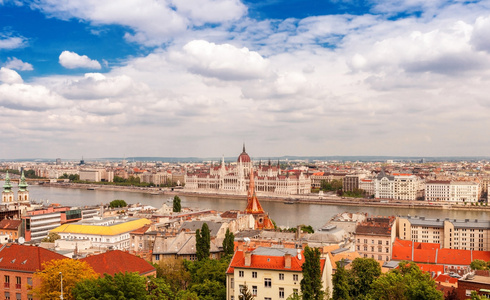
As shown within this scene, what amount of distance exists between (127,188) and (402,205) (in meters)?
43.7

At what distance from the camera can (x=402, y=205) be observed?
53.9 metres

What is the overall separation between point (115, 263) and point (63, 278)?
1.88 metres

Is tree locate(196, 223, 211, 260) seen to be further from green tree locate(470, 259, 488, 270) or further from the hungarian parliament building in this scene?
the hungarian parliament building

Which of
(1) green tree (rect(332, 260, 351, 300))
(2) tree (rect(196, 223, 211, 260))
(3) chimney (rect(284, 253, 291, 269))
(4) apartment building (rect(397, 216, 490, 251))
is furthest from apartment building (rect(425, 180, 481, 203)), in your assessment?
(3) chimney (rect(284, 253, 291, 269))

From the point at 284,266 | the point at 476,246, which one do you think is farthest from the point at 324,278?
the point at 476,246

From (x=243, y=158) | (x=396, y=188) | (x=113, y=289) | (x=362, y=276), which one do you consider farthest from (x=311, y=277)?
(x=243, y=158)

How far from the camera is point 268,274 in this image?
37.6ft

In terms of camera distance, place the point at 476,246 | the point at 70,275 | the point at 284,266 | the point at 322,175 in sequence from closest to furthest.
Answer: the point at 70,275 < the point at 284,266 < the point at 476,246 < the point at 322,175

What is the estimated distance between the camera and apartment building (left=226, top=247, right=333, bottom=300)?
11344 mm

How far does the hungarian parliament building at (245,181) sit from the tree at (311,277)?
5795cm

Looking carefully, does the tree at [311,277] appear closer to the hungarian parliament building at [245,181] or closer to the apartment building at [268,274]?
the apartment building at [268,274]

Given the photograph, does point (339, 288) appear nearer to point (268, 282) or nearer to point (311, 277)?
point (311, 277)

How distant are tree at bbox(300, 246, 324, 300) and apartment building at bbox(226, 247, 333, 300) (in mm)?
484

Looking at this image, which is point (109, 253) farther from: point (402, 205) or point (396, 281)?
point (402, 205)
